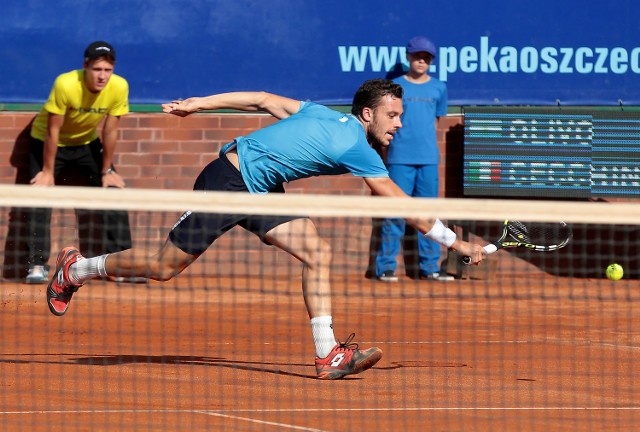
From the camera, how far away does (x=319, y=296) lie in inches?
276

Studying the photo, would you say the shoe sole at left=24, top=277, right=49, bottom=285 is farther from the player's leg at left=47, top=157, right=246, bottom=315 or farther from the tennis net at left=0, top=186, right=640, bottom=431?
the player's leg at left=47, top=157, right=246, bottom=315

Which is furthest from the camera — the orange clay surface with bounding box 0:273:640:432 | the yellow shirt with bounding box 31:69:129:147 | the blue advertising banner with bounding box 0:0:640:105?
the blue advertising banner with bounding box 0:0:640:105

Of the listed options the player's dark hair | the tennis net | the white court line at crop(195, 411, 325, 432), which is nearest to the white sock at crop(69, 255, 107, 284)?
the tennis net

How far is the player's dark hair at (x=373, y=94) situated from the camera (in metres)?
7.15

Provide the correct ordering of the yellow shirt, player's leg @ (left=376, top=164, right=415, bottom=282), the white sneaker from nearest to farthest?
the yellow shirt → the white sneaker → player's leg @ (left=376, top=164, right=415, bottom=282)

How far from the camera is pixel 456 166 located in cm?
1283

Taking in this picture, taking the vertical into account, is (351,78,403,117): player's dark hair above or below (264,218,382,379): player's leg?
above

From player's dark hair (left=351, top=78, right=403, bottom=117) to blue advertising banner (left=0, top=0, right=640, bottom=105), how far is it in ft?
17.0

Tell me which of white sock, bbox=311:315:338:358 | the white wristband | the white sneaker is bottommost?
white sock, bbox=311:315:338:358

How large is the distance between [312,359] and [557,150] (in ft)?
17.1

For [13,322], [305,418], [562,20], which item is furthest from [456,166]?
[305,418]

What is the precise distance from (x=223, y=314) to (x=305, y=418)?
4.41 metres

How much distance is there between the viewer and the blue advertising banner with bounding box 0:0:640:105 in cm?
1216

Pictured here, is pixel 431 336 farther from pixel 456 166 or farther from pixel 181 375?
pixel 456 166
